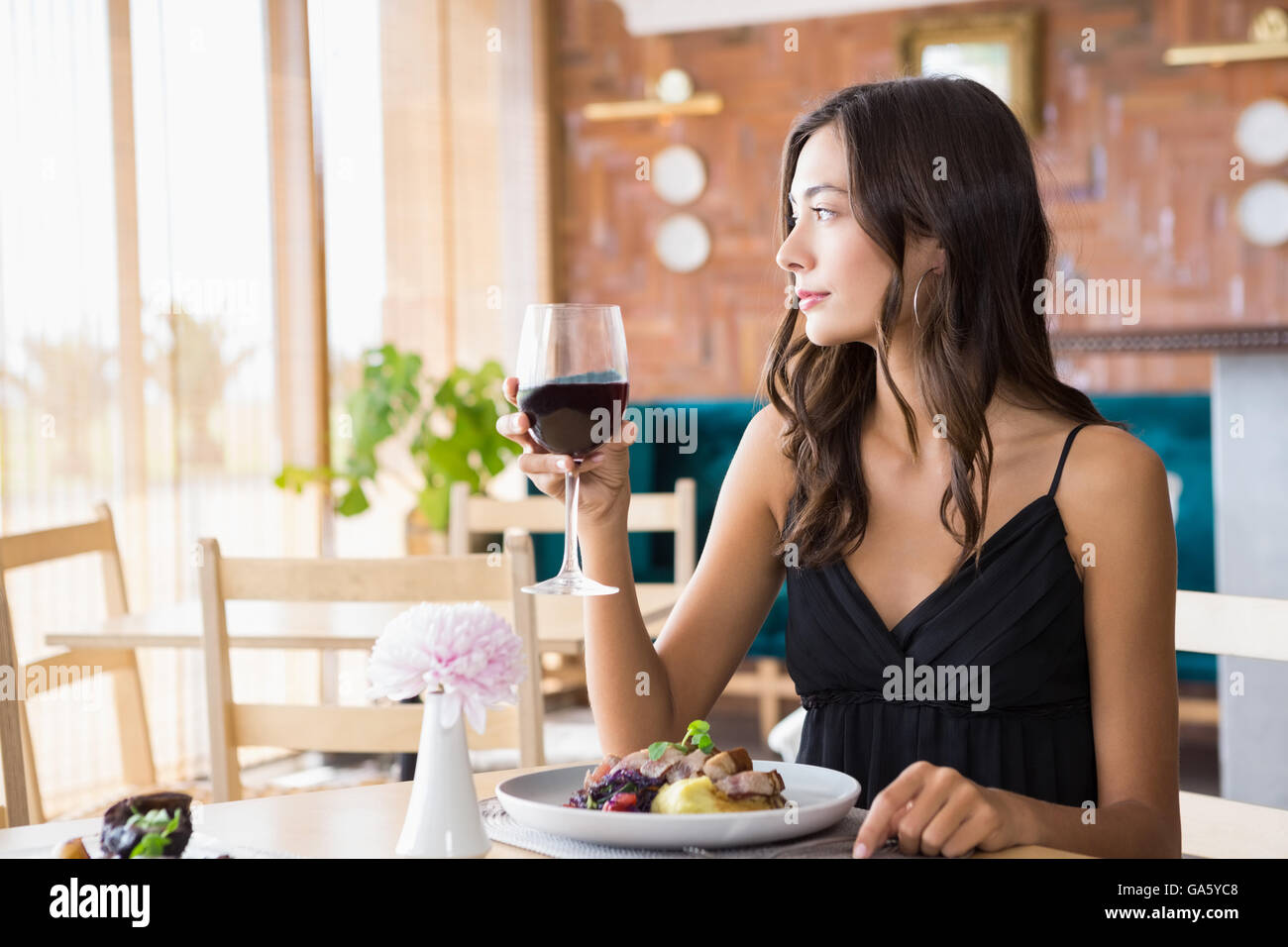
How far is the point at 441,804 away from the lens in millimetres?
967

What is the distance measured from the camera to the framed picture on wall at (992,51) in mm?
6176

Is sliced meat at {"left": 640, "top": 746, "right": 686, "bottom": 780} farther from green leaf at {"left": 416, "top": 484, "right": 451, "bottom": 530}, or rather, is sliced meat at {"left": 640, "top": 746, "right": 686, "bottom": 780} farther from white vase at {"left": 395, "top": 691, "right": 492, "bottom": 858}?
green leaf at {"left": 416, "top": 484, "right": 451, "bottom": 530}

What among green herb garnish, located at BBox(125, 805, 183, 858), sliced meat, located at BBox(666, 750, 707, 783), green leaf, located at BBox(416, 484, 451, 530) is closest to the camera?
green herb garnish, located at BBox(125, 805, 183, 858)

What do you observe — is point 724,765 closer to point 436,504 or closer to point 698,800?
point 698,800

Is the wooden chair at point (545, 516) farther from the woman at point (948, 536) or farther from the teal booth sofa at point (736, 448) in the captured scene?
the woman at point (948, 536)

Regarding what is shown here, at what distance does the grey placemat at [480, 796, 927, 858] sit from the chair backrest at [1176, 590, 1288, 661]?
3.35 feet

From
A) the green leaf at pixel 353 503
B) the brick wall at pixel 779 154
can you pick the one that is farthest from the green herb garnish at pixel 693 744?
the brick wall at pixel 779 154

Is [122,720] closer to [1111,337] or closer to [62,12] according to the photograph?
[62,12]

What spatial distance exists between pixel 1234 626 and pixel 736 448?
2985 mm

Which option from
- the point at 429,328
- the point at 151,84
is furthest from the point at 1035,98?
the point at 151,84

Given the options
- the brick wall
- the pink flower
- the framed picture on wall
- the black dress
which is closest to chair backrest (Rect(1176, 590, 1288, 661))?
the black dress

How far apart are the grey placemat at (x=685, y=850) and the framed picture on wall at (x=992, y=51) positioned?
563cm

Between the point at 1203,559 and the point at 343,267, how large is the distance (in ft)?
11.8

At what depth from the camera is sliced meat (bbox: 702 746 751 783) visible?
3.22ft
